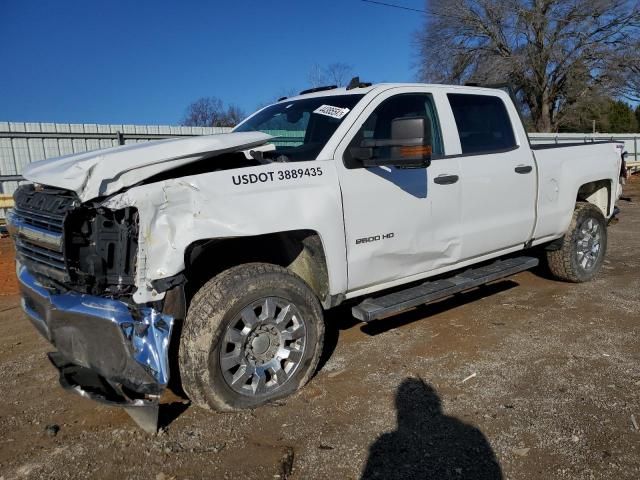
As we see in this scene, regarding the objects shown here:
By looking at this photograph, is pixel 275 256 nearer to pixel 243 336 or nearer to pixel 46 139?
pixel 243 336

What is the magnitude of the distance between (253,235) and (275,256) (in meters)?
0.67

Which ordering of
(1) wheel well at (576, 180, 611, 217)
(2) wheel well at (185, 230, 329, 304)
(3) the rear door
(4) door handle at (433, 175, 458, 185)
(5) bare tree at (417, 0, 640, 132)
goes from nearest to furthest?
(2) wheel well at (185, 230, 329, 304) → (4) door handle at (433, 175, 458, 185) → (3) the rear door → (1) wheel well at (576, 180, 611, 217) → (5) bare tree at (417, 0, 640, 132)

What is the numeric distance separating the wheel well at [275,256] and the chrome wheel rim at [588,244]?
11.6 ft

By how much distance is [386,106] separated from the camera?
4031 mm

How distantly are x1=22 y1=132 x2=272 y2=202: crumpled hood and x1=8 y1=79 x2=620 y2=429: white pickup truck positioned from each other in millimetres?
12

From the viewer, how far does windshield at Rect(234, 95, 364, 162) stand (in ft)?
12.3

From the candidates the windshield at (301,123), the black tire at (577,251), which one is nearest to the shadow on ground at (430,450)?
the windshield at (301,123)

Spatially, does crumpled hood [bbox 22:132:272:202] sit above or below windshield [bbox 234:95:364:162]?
below

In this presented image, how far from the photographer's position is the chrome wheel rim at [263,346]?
3.18 metres

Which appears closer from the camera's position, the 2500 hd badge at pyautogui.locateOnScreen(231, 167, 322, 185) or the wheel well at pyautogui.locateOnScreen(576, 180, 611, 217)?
Answer: the 2500 hd badge at pyautogui.locateOnScreen(231, 167, 322, 185)

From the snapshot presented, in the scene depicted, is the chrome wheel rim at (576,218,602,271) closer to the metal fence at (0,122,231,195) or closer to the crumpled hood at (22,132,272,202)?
the crumpled hood at (22,132,272,202)

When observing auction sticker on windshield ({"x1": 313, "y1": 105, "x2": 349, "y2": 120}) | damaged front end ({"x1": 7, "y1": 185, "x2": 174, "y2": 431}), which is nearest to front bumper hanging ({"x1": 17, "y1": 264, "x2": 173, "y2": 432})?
damaged front end ({"x1": 7, "y1": 185, "x2": 174, "y2": 431})

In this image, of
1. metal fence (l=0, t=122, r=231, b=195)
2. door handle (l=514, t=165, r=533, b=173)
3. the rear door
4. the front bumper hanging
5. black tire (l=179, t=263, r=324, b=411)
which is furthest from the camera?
metal fence (l=0, t=122, r=231, b=195)

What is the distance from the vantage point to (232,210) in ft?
9.95
